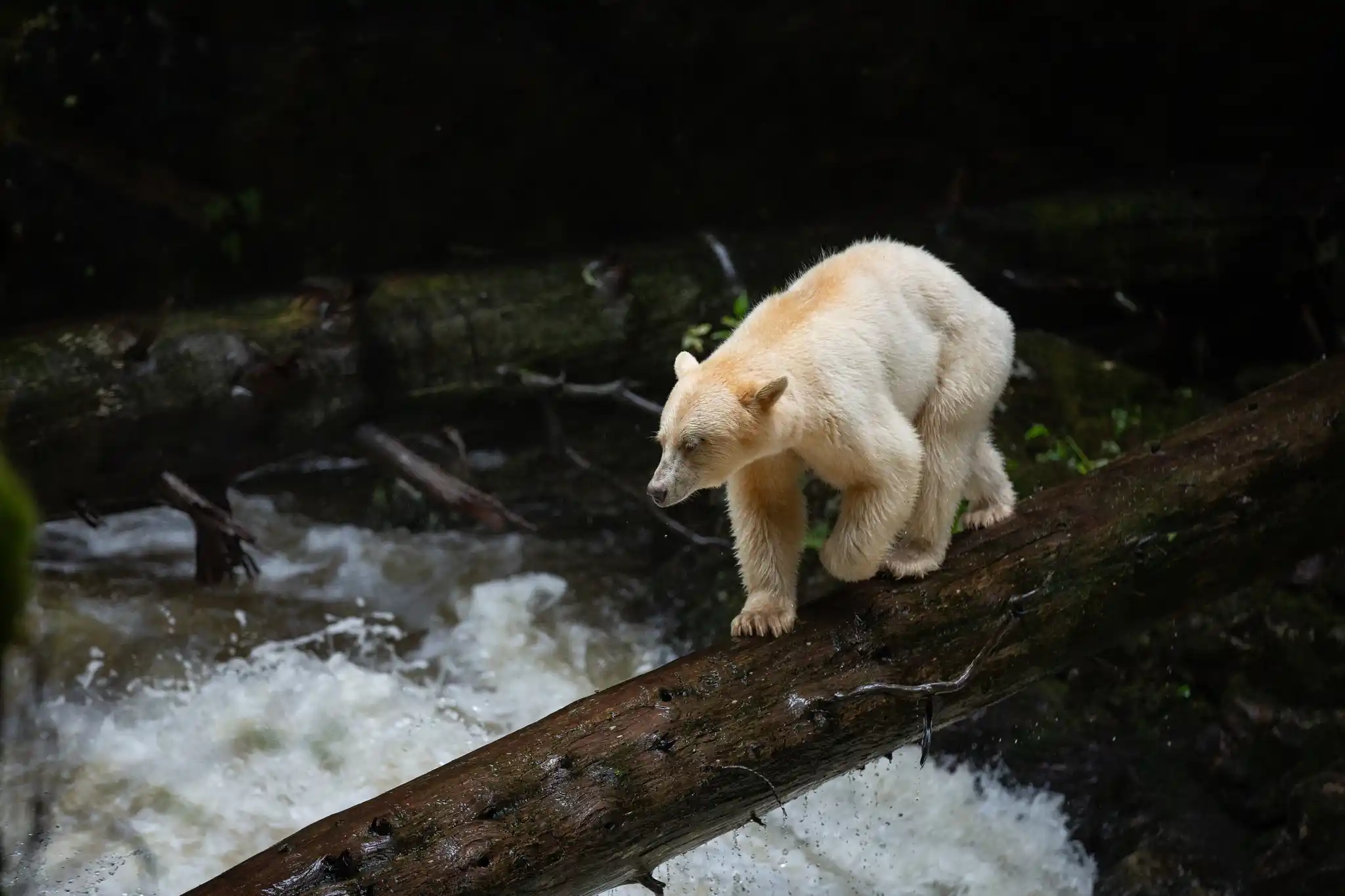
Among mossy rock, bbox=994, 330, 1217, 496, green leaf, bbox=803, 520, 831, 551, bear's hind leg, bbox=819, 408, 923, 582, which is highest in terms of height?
bear's hind leg, bbox=819, 408, 923, 582

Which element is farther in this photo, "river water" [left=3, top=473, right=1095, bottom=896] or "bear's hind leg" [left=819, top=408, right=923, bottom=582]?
"river water" [left=3, top=473, right=1095, bottom=896]

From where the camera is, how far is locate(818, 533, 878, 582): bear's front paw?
3.54 meters

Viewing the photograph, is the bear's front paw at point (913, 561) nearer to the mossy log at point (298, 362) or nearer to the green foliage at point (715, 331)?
the green foliage at point (715, 331)

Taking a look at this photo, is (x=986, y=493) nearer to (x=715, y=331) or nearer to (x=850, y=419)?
(x=850, y=419)

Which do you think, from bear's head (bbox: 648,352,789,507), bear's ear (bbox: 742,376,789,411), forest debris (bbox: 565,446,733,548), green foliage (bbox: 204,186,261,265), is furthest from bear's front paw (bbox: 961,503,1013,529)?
green foliage (bbox: 204,186,261,265)

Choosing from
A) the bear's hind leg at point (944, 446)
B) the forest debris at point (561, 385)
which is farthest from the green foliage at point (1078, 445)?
the forest debris at point (561, 385)

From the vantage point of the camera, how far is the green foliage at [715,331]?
5430 mm

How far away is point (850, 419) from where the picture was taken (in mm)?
3334

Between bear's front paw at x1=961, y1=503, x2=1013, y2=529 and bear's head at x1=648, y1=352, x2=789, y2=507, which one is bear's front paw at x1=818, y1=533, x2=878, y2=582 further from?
bear's front paw at x1=961, y1=503, x2=1013, y2=529

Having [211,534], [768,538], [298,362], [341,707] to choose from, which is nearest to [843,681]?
[768,538]

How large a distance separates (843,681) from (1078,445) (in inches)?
124

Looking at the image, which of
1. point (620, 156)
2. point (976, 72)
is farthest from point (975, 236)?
point (620, 156)

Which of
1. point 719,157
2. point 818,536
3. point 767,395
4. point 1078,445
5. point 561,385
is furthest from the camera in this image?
point 719,157

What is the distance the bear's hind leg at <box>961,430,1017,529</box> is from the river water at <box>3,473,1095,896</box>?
1569 mm
